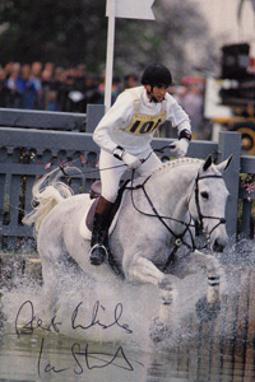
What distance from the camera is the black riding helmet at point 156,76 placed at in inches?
506

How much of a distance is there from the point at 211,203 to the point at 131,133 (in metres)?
1.17

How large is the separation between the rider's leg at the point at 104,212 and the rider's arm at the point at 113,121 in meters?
0.36

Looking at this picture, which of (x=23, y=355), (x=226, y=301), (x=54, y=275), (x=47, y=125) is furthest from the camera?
(x=47, y=125)

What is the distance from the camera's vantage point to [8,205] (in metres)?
16.5

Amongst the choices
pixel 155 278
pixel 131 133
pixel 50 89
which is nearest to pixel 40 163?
pixel 131 133

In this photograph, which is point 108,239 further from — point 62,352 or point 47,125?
point 47,125

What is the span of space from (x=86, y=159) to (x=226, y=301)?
2.51m

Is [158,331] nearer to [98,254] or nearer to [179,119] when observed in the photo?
[98,254]

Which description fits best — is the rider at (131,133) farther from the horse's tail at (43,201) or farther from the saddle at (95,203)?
the horse's tail at (43,201)

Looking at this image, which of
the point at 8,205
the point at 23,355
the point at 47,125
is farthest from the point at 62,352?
the point at 47,125

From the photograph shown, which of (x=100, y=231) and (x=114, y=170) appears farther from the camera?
(x=114, y=170)

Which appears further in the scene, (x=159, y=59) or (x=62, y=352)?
(x=159, y=59)

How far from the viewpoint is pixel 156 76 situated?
12.9 m
